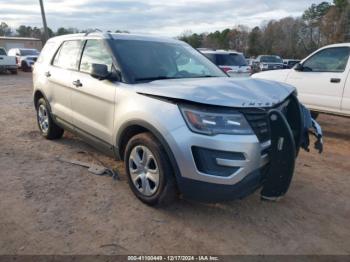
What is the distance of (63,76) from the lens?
5391 millimetres

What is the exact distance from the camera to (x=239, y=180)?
327 cm

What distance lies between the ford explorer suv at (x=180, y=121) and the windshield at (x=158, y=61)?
13 mm

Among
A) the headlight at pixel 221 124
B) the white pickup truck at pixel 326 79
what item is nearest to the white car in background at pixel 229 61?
the white pickup truck at pixel 326 79

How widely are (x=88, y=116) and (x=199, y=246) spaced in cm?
237

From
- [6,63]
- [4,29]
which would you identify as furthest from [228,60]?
[4,29]

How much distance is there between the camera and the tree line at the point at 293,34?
2101 inches

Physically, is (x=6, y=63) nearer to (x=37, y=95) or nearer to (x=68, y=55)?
(x=37, y=95)

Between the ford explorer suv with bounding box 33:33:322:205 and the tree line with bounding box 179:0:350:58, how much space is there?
48453mm

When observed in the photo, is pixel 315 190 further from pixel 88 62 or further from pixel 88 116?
pixel 88 62

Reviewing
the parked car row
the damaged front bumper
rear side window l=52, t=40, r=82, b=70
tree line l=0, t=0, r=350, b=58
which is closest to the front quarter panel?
the damaged front bumper

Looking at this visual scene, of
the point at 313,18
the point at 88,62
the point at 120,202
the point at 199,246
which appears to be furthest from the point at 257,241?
the point at 313,18

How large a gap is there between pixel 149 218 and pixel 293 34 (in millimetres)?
69642

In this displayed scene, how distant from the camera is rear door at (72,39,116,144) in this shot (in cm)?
431

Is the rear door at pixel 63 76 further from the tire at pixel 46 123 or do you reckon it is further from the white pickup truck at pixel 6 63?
the white pickup truck at pixel 6 63
